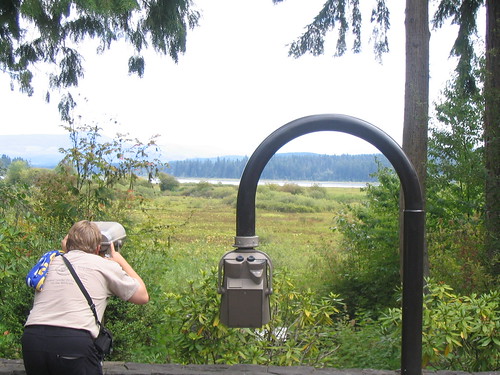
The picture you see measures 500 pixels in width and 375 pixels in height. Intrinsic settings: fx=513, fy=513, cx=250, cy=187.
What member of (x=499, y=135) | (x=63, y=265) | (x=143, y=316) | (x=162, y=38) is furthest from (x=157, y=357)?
(x=499, y=135)

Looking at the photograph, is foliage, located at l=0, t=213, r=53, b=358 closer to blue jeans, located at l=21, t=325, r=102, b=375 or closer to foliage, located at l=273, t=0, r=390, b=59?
blue jeans, located at l=21, t=325, r=102, b=375

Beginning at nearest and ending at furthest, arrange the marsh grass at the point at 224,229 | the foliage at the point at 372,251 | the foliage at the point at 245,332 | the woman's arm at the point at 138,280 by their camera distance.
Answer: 1. the woman's arm at the point at 138,280
2. the foliage at the point at 245,332
3. the marsh grass at the point at 224,229
4. the foliage at the point at 372,251

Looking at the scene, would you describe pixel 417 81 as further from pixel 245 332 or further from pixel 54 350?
pixel 54 350

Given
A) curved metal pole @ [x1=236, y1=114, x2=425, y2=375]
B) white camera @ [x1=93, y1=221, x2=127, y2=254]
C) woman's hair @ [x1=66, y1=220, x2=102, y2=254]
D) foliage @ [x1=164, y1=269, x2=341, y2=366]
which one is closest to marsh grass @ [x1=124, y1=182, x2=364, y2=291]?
foliage @ [x1=164, y1=269, x2=341, y2=366]

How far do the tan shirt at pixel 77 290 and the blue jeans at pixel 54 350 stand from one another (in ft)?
0.12

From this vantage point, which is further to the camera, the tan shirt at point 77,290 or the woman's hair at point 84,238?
the woman's hair at point 84,238

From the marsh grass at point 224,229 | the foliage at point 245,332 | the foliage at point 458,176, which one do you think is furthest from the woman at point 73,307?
the foliage at point 458,176

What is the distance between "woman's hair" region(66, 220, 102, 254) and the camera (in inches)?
105

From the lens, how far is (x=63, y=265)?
2568 millimetres

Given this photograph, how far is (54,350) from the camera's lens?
2.41 m

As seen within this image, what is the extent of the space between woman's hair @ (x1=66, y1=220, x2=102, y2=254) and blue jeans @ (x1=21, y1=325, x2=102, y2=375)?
1.41ft

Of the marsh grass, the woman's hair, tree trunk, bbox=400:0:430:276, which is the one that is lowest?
the marsh grass

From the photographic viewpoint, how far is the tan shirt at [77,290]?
2.47m

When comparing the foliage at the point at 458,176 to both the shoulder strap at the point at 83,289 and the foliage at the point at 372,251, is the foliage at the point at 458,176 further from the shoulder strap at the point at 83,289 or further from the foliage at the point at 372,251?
the shoulder strap at the point at 83,289
